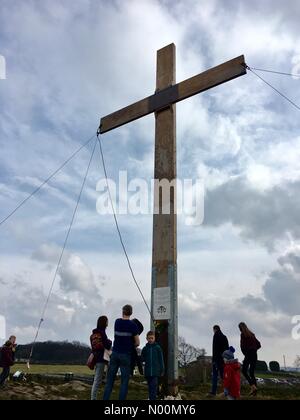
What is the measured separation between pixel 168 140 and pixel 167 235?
192 cm

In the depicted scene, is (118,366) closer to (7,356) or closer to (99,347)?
(99,347)

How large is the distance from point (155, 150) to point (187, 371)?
8505 mm

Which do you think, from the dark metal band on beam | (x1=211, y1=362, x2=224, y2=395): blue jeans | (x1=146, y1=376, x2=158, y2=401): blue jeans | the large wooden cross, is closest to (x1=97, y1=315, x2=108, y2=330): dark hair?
the large wooden cross

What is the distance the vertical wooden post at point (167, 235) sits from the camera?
22.5 feet

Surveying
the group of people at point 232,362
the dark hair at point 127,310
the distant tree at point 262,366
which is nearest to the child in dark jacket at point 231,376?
the group of people at point 232,362

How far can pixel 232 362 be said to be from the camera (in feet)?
27.3

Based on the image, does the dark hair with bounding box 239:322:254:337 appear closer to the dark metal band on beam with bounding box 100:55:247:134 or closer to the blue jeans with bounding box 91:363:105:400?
the blue jeans with bounding box 91:363:105:400

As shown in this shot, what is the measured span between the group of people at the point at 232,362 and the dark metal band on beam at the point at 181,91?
4.90m

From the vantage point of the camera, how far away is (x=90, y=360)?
23.0ft

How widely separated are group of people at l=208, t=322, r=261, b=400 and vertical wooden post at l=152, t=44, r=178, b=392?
1750 millimetres

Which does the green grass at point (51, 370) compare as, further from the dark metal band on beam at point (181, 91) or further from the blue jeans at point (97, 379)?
the dark metal band on beam at point (181, 91)

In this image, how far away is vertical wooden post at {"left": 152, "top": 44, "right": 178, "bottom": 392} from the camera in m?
6.86
